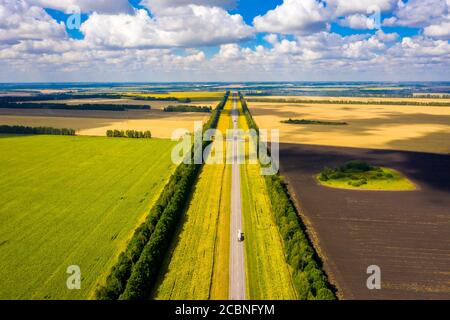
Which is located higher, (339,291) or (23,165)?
(23,165)

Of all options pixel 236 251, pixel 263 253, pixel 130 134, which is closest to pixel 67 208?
pixel 236 251

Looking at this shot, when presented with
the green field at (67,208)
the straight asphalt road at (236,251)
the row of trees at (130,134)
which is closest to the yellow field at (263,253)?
the straight asphalt road at (236,251)

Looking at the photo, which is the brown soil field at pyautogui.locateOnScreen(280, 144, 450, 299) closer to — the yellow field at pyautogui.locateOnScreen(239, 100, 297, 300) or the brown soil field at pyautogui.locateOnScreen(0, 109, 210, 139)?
the yellow field at pyautogui.locateOnScreen(239, 100, 297, 300)

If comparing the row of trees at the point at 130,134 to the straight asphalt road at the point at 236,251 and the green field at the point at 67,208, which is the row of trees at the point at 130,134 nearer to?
the green field at the point at 67,208

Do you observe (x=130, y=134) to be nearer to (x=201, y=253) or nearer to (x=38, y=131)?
(x=38, y=131)
